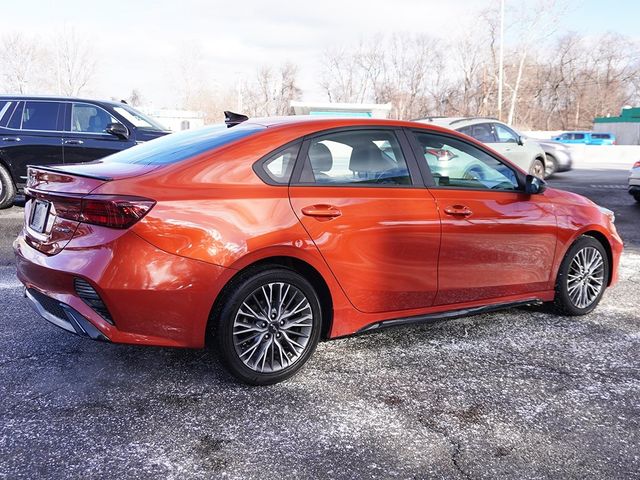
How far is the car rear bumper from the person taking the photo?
2943mm

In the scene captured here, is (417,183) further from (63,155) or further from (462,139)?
(63,155)

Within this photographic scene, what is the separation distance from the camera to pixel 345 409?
3111 millimetres

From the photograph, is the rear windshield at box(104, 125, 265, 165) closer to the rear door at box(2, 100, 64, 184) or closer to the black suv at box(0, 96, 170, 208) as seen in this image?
the black suv at box(0, 96, 170, 208)

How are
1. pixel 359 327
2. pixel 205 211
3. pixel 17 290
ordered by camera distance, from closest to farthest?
pixel 205 211, pixel 359 327, pixel 17 290

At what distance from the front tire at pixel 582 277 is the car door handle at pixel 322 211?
2152 mm

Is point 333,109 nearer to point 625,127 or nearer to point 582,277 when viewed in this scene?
point 582,277

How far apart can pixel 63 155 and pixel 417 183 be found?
705 cm

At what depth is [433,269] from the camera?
3844mm

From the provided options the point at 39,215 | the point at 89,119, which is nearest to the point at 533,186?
the point at 39,215

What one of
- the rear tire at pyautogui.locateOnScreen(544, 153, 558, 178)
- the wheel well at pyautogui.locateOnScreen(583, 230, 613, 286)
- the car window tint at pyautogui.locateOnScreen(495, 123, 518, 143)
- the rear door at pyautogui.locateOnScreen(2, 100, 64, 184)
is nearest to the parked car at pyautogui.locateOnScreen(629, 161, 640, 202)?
the car window tint at pyautogui.locateOnScreen(495, 123, 518, 143)

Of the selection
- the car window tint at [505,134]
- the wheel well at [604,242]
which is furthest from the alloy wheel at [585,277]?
the car window tint at [505,134]

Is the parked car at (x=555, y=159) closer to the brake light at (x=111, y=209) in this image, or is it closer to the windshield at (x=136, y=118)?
the windshield at (x=136, y=118)

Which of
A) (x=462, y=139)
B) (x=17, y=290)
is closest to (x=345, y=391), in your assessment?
(x=462, y=139)

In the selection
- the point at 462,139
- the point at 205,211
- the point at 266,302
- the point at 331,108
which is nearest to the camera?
the point at 205,211
